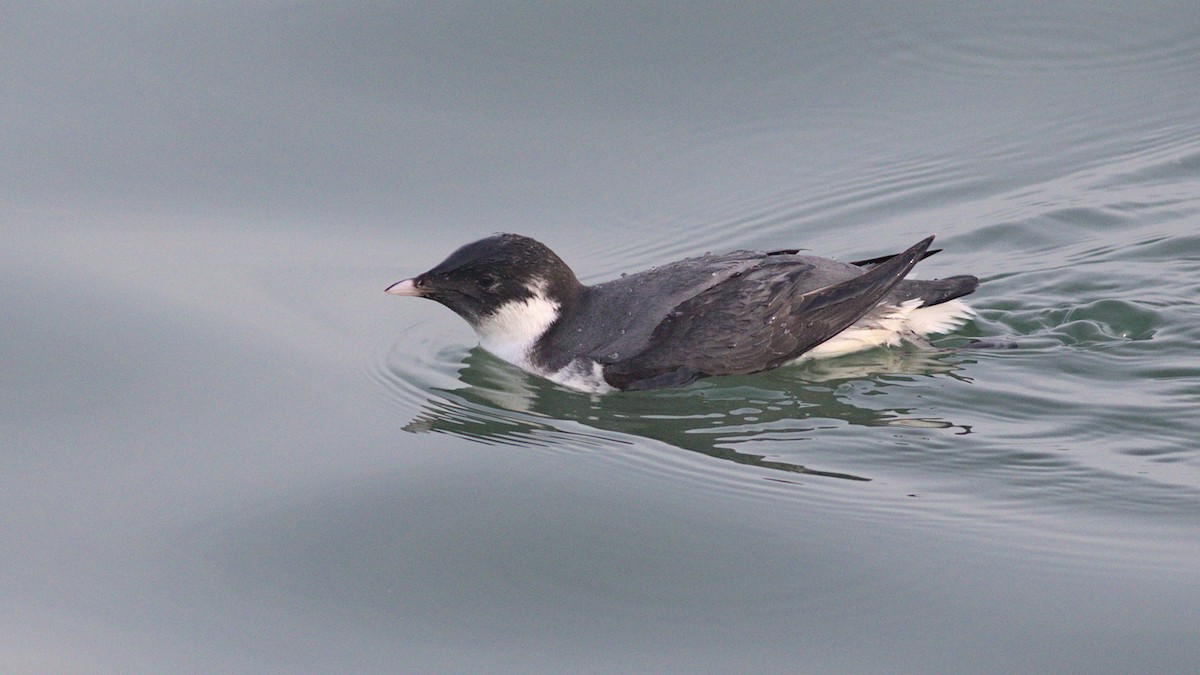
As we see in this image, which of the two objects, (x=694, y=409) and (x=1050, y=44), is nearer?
(x=694, y=409)

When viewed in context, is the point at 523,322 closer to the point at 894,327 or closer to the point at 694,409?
the point at 694,409

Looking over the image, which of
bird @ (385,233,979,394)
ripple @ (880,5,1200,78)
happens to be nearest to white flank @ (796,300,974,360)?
bird @ (385,233,979,394)

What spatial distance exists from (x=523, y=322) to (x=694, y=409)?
1.14m

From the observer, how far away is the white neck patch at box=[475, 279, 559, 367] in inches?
305

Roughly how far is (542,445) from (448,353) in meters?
1.63

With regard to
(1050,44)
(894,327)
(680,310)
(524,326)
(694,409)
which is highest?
(1050,44)

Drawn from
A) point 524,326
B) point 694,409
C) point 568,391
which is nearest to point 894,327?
point 694,409

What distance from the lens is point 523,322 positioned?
307 inches

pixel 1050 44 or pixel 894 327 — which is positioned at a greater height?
pixel 1050 44

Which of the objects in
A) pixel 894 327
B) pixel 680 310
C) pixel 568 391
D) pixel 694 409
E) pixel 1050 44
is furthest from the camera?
pixel 1050 44

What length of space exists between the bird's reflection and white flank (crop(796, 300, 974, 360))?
0.08 metres

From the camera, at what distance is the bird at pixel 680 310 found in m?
7.44

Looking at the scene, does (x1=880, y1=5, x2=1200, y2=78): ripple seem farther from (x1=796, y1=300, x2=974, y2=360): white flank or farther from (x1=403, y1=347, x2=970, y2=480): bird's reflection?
(x1=403, y1=347, x2=970, y2=480): bird's reflection

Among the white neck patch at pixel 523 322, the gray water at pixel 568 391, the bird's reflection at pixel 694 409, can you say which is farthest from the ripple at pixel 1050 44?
the white neck patch at pixel 523 322
